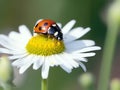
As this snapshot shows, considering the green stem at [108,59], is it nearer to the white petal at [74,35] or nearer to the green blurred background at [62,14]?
the white petal at [74,35]

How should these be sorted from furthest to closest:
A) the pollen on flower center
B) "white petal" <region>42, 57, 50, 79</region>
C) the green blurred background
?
the green blurred background
the pollen on flower center
"white petal" <region>42, 57, 50, 79</region>

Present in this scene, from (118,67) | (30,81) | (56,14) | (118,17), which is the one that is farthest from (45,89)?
(118,67)

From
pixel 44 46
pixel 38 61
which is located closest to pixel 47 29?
pixel 44 46

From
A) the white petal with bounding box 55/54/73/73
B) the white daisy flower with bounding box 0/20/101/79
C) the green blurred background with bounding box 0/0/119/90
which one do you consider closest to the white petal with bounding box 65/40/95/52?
the white daisy flower with bounding box 0/20/101/79

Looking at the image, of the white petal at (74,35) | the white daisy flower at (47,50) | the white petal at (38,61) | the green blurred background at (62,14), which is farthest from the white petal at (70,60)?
the green blurred background at (62,14)

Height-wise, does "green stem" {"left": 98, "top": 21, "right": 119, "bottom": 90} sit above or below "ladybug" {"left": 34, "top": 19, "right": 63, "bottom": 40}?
below

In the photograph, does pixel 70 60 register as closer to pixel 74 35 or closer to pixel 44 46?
pixel 44 46

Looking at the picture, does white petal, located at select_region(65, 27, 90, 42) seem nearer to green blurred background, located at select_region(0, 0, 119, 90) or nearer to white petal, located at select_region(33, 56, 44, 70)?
white petal, located at select_region(33, 56, 44, 70)
